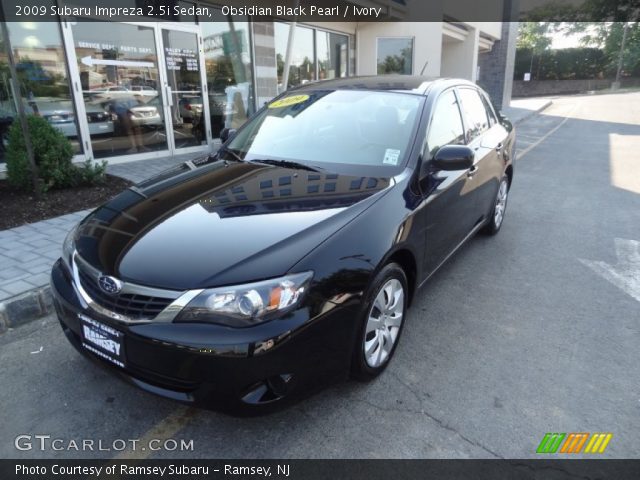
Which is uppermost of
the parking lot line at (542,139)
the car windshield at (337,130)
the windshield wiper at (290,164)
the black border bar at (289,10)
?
the black border bar at (289,10)

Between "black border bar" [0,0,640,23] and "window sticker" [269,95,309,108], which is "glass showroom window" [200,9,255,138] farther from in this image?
"window sticker" [269,95,309,108]

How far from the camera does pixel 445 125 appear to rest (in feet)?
11.5

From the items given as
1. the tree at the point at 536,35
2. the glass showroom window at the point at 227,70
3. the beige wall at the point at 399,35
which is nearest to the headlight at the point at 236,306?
the glass showroom window at the point at 227,70

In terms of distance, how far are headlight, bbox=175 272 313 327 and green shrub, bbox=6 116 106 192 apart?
4.83m

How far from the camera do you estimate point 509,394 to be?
2.57 m

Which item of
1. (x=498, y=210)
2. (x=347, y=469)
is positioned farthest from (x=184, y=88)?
(x=347, y=469)

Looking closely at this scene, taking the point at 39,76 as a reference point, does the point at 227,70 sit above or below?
above

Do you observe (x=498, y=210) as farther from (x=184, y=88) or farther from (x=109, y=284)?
(x=184, y=88)

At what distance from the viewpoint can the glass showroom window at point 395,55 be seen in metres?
14.4

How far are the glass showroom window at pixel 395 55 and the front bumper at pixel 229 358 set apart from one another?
45.6 feet

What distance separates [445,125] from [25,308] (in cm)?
336

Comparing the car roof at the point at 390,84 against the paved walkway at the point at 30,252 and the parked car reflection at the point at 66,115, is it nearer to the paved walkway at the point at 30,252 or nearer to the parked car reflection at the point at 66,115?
the paved walkway at the point at 30,252

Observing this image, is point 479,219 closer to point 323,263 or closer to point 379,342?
point 379,342

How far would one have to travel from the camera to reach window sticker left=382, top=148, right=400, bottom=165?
9.70 feet
